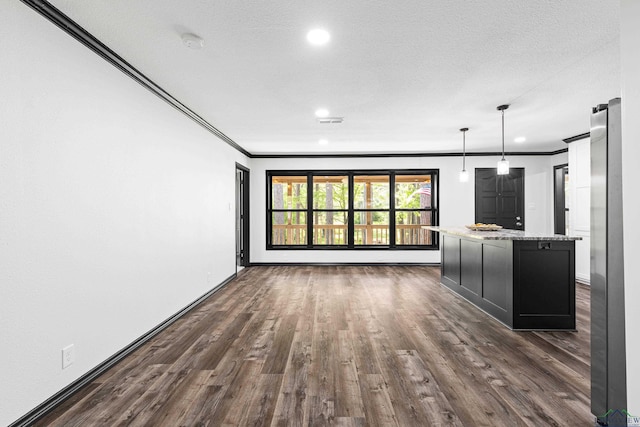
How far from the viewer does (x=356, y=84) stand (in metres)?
3.33

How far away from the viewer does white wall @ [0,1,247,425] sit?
183 centimetres

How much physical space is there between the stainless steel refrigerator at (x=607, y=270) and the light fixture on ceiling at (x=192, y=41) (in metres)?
2.59

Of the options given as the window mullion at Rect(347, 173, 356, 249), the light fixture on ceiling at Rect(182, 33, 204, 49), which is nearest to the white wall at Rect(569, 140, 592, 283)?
the window mullion at Rect(347, 173, 356, 249)

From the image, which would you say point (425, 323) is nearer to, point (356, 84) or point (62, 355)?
point (356, 84)

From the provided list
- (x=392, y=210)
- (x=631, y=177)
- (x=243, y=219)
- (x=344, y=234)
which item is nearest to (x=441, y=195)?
(x=392, y=210)

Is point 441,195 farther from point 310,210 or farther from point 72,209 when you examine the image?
point 72,209

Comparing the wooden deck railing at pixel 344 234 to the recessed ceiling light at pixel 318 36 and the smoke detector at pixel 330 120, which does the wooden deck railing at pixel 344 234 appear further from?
the recessed ceiling light at pixel 318 36

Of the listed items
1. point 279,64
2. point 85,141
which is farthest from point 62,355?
point 279,64

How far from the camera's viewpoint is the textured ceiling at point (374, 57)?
2127 mm

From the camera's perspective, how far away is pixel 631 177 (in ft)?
4.53

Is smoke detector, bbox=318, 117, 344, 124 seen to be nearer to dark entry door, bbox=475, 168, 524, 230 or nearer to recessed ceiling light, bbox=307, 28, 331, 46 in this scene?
recessed ceiling light, bbox=307, 28, 331, 46

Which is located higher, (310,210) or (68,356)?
(310,210)

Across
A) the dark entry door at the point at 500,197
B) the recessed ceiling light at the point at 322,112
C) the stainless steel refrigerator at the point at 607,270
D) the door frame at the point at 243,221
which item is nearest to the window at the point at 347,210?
the door frame at the point at 243,221

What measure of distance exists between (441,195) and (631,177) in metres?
6.18
